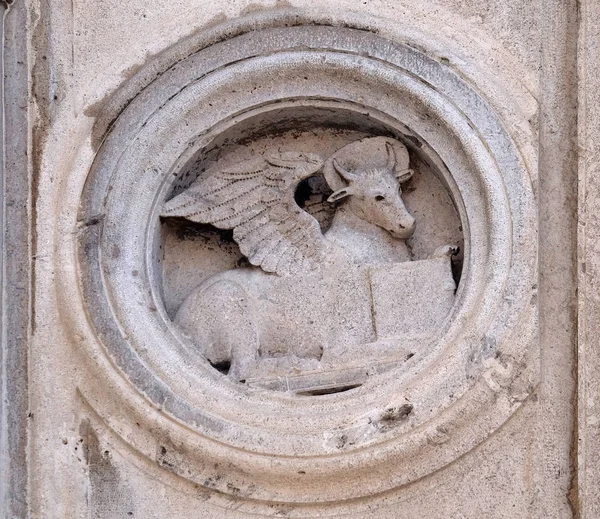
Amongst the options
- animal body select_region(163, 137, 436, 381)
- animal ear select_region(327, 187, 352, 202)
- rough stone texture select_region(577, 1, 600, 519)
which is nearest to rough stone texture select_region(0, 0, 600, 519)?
rough stone texture select_region(577, 1, 600, 519)

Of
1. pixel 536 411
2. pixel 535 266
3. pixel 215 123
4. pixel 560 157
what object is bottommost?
A: pixel 536 411

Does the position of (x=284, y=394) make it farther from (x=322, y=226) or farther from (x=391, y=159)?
(x=391, y=159)

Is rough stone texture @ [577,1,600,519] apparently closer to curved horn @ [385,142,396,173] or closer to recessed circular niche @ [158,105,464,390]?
recessed circular niche @ [158,105,464,390]

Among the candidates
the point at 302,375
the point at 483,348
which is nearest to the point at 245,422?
the point at 302,375

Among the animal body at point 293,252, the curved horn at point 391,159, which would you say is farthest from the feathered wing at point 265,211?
the curved horn at point 391,159

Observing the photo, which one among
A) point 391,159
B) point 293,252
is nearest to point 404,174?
point 391,159

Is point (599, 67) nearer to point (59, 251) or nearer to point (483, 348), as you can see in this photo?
point (483, 348)

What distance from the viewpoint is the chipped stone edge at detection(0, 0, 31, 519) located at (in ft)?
20.0

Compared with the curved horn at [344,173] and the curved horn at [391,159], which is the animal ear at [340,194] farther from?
the curved horn at [391,159]

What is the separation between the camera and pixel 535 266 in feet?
19.7

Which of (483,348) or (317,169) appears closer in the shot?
(483,348)

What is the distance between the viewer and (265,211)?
255 inches

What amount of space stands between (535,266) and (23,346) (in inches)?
84.8

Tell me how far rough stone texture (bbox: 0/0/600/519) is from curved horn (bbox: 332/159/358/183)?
0.13 meters
